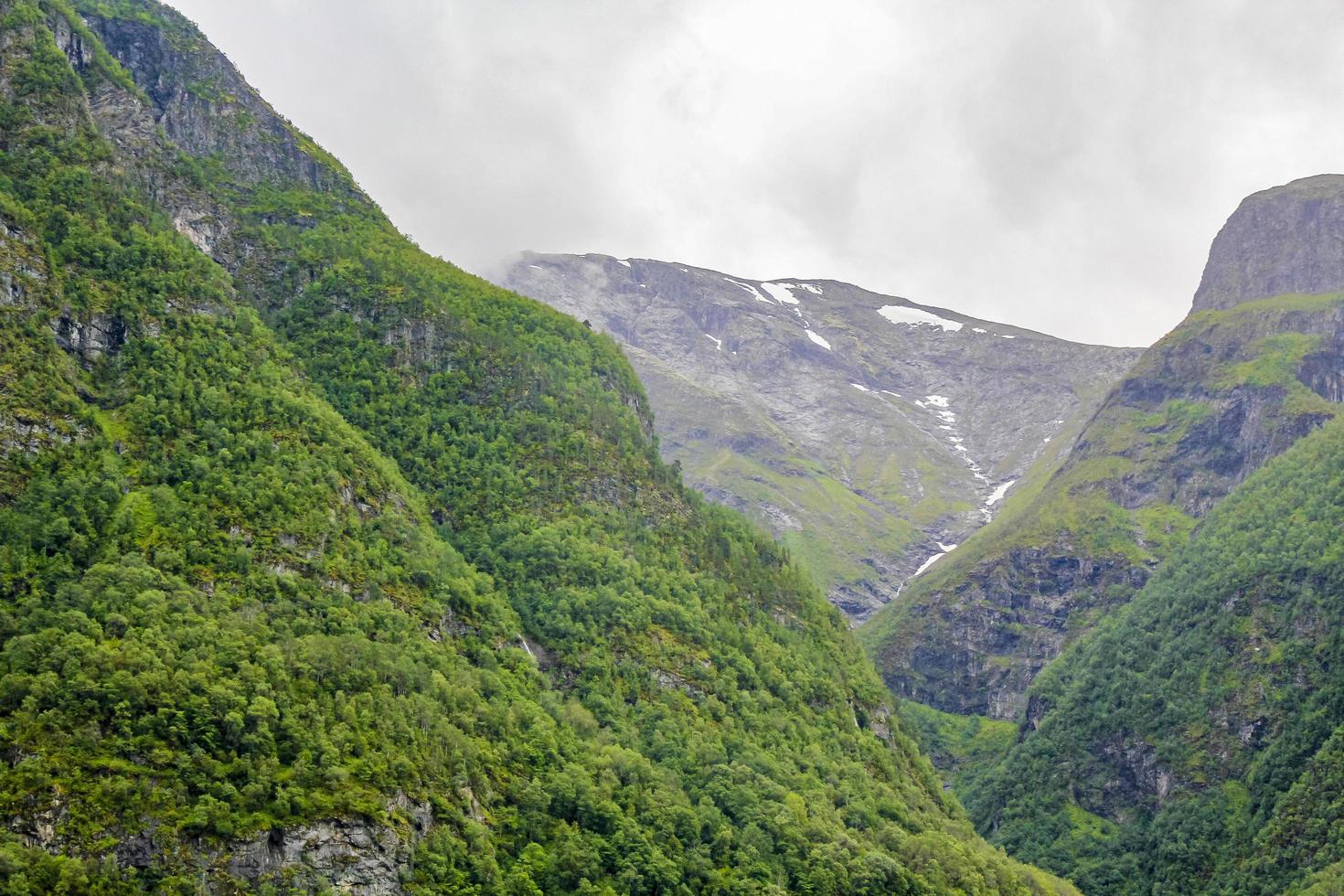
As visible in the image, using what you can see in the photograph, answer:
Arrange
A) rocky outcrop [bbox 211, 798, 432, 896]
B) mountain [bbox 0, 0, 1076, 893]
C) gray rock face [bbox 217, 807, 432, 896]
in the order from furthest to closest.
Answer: mountain [bbox 0, 0, 1076, 893], gray rock face [bbox 217, 807, 432, 896], rocky outcrop [bbox 211, 798, 432, 896]

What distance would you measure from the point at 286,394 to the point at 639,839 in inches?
3329

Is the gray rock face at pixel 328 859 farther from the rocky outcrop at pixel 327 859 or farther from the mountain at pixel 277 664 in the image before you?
the mountain at pixel 277 664

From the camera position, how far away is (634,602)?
198 metres

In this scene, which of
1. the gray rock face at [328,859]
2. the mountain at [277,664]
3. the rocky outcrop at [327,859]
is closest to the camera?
the rocky outcrop at [327,859]

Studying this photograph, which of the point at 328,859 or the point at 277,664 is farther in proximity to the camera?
the point at 277,664

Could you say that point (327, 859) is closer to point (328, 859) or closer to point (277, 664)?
point (328, 859)

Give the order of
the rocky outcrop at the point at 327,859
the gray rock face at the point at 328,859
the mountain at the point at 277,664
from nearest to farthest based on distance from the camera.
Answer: the rocky outcrop at the point at 327,859 → the gray rock face at the point at 328,859 → the mountain at the point at 277,664

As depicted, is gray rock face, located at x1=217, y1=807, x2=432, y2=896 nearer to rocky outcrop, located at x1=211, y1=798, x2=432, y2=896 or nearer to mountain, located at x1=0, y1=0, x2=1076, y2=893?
rocky outcrop, located at x1=211, y1=798, x2=432, y2=896

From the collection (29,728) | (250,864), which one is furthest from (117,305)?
(250,864)

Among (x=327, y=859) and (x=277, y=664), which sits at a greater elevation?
(x=277, y=664)

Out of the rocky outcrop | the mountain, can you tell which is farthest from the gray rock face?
the mountain

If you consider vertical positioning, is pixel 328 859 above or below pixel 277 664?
below

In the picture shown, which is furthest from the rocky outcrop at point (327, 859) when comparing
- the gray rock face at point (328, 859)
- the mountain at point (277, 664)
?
the mountain at point (277, 664)

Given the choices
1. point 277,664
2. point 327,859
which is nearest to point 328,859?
point 327,859
